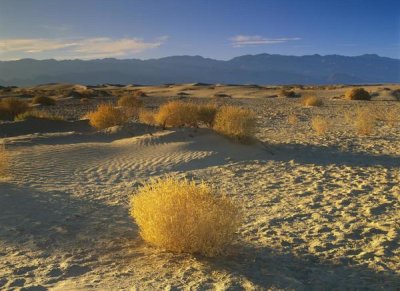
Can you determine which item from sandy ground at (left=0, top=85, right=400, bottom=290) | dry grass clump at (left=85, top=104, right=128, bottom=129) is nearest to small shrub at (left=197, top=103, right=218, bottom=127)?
sandy ground at (left=0, top=85, right=400, bottom=290)

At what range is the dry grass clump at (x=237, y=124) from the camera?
44.7 ft

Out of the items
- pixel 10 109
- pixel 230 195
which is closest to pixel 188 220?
pixel 230 195

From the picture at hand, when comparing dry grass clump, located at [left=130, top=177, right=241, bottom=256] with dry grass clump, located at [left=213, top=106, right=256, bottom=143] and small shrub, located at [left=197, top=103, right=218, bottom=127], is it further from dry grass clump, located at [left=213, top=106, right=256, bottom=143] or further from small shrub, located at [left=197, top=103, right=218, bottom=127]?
small shrub, located at [left=197, top=103, right=218, bottom=127]

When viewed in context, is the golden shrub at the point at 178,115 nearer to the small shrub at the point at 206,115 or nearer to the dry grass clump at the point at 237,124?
the small shrub at the point at 206,115

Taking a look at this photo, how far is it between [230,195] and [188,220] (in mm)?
3579

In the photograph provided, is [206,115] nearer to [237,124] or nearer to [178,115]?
[178,115]

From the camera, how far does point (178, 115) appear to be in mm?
15750

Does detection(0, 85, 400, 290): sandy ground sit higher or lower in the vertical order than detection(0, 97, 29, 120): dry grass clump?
lower

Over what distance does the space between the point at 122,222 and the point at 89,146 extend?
6746mm

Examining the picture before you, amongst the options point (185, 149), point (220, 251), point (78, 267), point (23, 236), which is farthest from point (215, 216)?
point (185, 149)

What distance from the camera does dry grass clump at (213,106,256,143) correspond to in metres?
13.6

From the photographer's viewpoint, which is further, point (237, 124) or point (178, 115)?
point (178, 115)

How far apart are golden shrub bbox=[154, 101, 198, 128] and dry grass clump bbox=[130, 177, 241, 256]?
31.9 ft

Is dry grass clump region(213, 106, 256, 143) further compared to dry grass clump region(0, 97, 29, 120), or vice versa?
dry grass clump region(0, 97, 29, 120)
